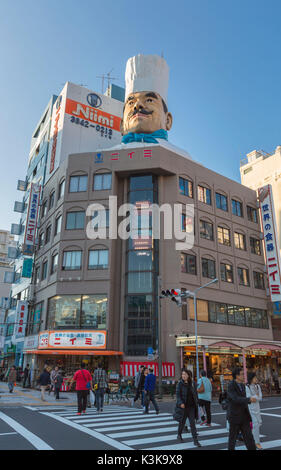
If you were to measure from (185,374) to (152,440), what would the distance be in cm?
177

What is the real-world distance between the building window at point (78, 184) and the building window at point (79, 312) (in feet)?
32.5

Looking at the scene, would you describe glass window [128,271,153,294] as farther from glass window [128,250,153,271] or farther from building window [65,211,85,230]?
building window [65,211,85,230]

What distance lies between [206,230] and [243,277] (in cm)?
635

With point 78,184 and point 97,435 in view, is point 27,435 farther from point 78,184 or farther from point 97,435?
point 78,184

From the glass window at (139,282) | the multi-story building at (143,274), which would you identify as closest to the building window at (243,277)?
the multi-story building at (143,274)

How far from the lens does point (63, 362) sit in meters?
29.9

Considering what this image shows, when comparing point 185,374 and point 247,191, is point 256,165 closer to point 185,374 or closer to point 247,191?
point 247,191

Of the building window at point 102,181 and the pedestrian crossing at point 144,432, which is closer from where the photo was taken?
the pedestrian crossing at point 144,432

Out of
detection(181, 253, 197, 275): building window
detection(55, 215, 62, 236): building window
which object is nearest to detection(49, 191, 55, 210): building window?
detection(55, 215, 62, 236): building window

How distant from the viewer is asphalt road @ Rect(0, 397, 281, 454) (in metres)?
7.98

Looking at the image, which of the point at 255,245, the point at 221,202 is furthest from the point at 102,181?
the point at 255,245

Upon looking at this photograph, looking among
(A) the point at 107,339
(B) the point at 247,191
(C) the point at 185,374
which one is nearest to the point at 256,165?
(B) the point at 247,191

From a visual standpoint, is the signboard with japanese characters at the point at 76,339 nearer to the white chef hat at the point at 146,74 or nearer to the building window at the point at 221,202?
the building window at the point at 221,202

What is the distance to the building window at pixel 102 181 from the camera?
109 ft
